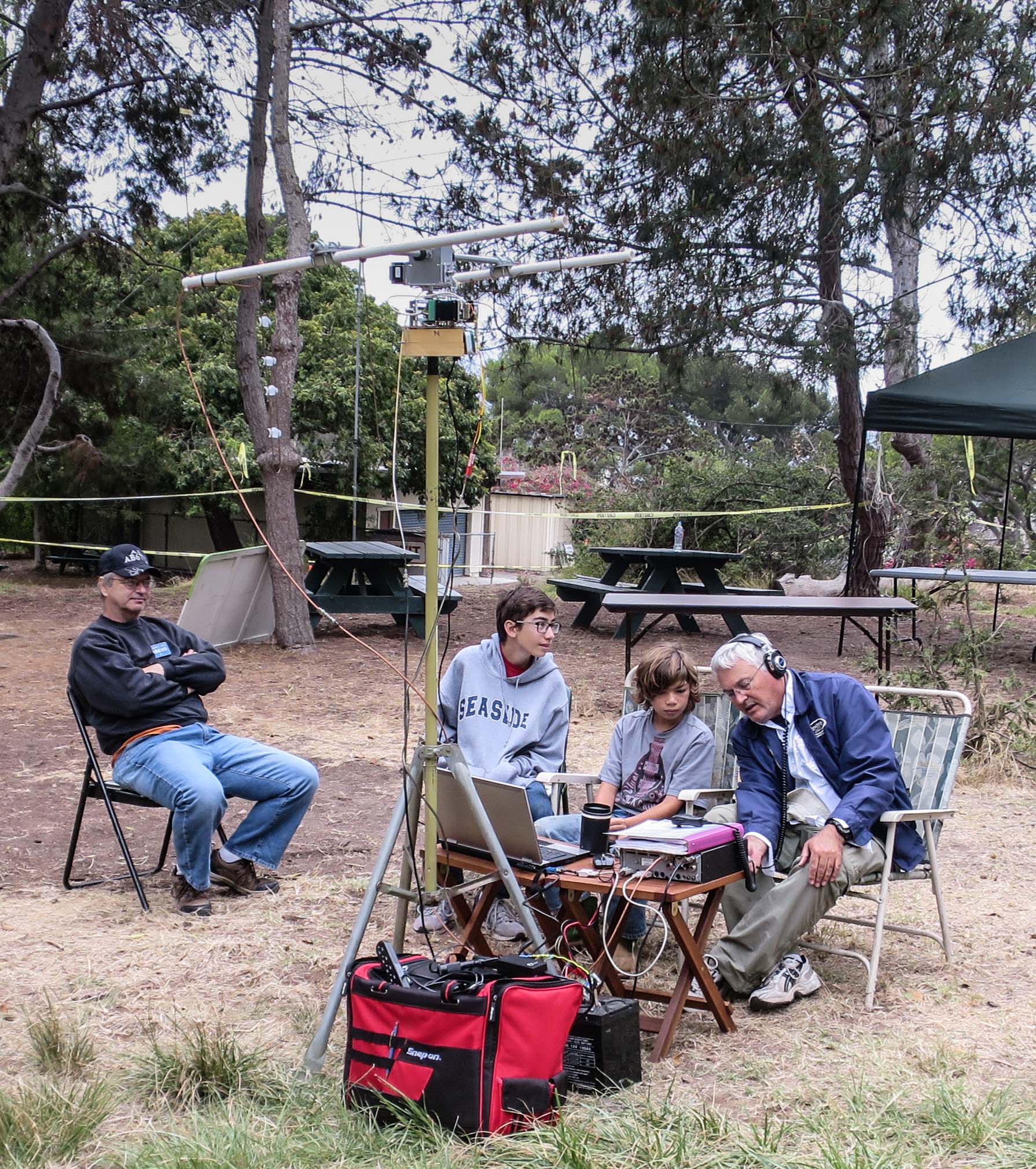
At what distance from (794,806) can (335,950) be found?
1483 millimetres

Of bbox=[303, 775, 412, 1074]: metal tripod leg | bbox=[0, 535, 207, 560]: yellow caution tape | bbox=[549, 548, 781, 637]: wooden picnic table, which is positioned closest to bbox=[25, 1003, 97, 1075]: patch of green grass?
bbox=[303, 775, 412, 1074]: metal tripod leg

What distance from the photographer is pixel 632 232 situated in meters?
10.9

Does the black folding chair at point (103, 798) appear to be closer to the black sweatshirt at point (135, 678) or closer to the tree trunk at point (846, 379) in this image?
the black sweatshirt at point (135, 678)

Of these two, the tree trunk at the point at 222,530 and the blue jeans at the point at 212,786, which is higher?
the tree trunk at the point at 222,530

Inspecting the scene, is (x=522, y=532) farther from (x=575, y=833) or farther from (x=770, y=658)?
(x=770, y=658)

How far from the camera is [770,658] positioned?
11.7 ft

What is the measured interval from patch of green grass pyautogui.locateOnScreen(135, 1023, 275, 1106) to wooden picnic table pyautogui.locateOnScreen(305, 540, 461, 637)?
7875 millimetres

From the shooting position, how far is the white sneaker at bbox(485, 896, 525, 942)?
4020mm

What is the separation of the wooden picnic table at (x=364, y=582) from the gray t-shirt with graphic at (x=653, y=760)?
676 cm

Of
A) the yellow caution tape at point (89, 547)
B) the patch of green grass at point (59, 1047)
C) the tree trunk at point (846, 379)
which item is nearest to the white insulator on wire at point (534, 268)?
the patch of green grass at point (59, 1047)

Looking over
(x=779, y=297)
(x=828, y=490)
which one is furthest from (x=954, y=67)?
(x=828, y=490)

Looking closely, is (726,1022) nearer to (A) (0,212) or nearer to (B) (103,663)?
(B) (103,663)

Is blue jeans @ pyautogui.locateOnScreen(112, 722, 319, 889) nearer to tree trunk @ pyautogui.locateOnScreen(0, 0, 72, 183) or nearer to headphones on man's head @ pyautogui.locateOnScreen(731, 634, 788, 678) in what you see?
headphones on man's head @ pyautogui.locateOnScreen(731, 634, 788, 678)

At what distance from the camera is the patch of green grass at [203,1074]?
9.07ft
